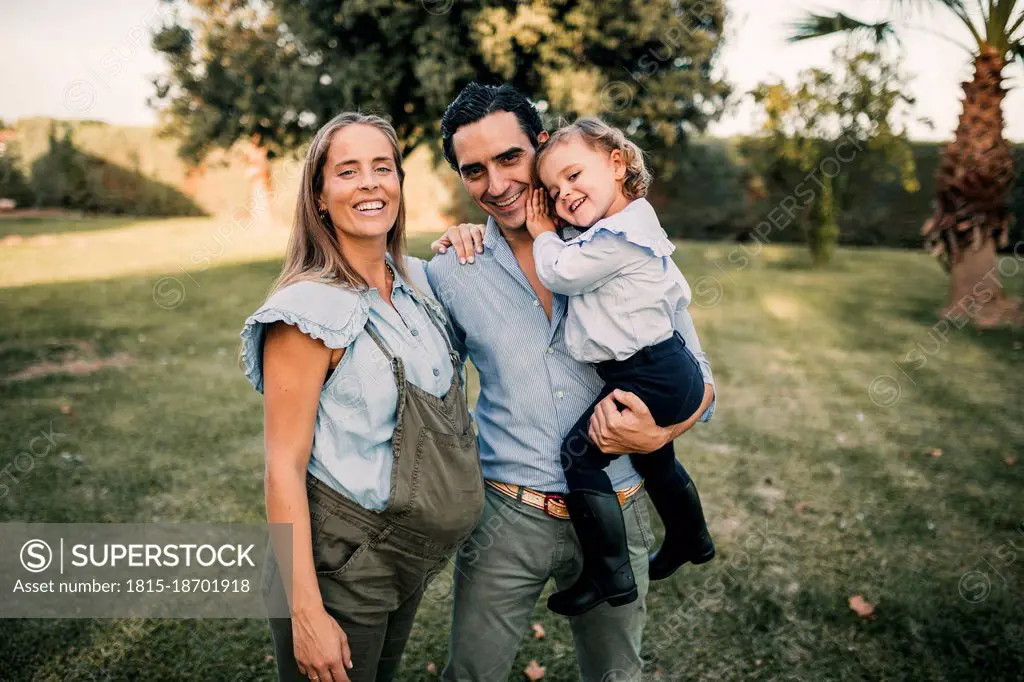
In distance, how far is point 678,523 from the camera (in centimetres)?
229

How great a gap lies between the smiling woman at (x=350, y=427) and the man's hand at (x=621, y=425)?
34 cm

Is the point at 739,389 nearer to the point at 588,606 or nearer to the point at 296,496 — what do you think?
the point at 588,606

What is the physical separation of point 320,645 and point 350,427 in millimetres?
510

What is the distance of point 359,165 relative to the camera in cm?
183

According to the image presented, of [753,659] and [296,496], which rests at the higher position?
[296,496]

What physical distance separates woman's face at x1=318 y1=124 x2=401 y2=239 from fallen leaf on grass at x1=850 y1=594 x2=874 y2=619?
3220mm

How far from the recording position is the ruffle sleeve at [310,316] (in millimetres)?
1566

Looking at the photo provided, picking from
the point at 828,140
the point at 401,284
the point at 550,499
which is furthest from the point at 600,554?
the point at 828,140

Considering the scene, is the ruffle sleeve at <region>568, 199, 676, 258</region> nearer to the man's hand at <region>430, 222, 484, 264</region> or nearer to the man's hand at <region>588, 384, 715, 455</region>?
the man's hand at <region>430, 222, 484, 264</region>

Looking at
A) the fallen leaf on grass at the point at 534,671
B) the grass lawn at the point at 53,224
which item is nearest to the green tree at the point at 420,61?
the grass lawn at the point at 53,224

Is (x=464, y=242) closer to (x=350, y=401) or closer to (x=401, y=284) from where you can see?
(x=401, y=284)

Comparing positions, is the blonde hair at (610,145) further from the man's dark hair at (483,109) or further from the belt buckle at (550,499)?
the belt buckle at (550,499)

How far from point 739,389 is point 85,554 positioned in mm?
5883

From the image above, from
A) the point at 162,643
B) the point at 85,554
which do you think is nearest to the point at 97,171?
the point at 85,554
